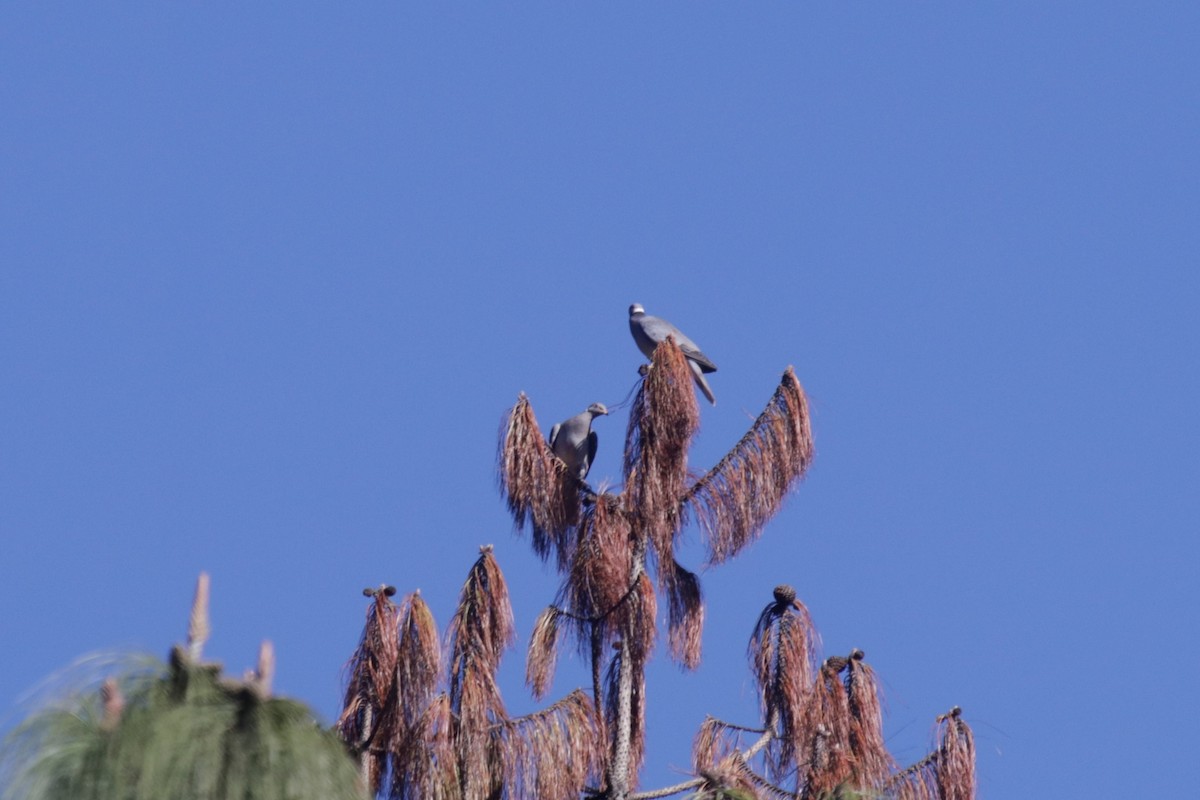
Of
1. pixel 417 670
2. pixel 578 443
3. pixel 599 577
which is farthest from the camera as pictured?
pixel 578 443

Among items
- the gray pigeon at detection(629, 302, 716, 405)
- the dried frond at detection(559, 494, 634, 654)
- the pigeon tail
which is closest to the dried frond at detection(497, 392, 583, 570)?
the dried frond at detection(559, 494, 634, 654)

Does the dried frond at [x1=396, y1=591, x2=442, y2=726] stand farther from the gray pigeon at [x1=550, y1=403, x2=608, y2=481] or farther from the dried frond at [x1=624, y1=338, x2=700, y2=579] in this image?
the gray pigeon at [x1=550, y1=403, x2=608, y2=481]

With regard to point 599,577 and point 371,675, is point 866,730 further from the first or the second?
point 371,675

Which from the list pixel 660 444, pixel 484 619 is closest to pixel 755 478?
pixel 660 444

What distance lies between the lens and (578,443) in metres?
10.3

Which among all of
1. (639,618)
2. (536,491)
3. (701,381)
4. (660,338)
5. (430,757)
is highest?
(660,338)

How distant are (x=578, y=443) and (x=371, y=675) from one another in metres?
2.09

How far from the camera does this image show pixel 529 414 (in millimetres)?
9828

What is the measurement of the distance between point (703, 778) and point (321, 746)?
3.90 meters

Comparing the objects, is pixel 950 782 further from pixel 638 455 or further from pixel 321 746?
pixel 321 746

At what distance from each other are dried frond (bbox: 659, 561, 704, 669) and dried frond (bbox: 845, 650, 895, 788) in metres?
0.94

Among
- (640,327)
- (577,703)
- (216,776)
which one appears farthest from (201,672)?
(640,327)

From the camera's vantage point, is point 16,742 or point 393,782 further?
point 393,782

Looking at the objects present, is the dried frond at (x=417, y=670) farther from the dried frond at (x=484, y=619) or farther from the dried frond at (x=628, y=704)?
the dried frond at (x=628, y=704)
